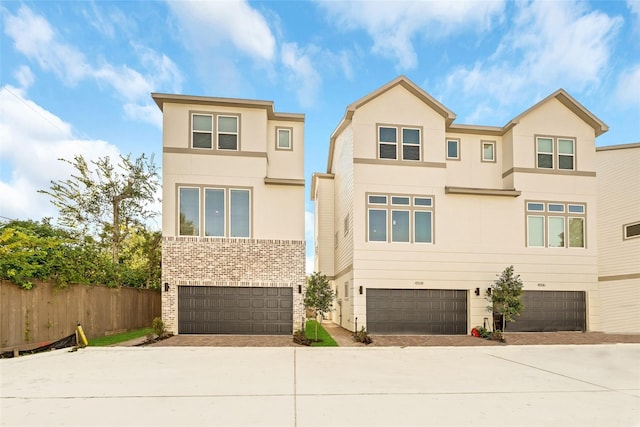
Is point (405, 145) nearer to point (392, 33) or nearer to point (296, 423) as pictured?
point (392, 33)

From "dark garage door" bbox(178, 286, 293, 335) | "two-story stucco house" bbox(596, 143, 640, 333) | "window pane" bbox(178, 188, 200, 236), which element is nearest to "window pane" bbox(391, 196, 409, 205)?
"dark garage door" bbox(178, 286, 293, 335)

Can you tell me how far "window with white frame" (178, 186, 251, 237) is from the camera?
14938 millimetres

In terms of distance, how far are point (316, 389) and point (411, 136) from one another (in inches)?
459

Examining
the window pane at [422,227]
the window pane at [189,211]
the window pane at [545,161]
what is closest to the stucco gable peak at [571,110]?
the window pane at [545,161]

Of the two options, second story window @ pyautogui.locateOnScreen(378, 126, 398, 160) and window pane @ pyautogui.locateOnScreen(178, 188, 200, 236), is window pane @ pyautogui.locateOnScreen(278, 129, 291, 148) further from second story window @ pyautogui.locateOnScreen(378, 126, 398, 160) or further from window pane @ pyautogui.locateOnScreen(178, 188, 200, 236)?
window pane @ pyautogui.locateOnScreen(178, 188, 200, 236)

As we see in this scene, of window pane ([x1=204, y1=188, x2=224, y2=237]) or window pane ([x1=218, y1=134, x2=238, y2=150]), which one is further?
window pane ([x1=218, y1=134, x2=238, y2=150])

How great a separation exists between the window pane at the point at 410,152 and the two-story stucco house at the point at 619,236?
8222 mm

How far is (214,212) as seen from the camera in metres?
15.1

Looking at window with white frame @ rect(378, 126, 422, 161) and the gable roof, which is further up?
the gable roof

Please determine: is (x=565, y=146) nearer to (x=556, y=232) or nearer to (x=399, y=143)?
(x=556, y=232)

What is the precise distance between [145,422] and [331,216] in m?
15.7

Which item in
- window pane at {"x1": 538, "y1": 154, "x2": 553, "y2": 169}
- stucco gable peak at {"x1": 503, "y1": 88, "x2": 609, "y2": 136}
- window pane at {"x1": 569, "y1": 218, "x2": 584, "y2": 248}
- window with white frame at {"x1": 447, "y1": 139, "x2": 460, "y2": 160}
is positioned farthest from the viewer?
window with white frame at {"x1": 447, "y1": 139, "x2": 460, "y2": 160}

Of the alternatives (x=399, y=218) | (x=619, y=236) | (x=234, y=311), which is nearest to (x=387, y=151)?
(x=399, y=218)

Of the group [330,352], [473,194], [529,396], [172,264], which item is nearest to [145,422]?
[529,396]
